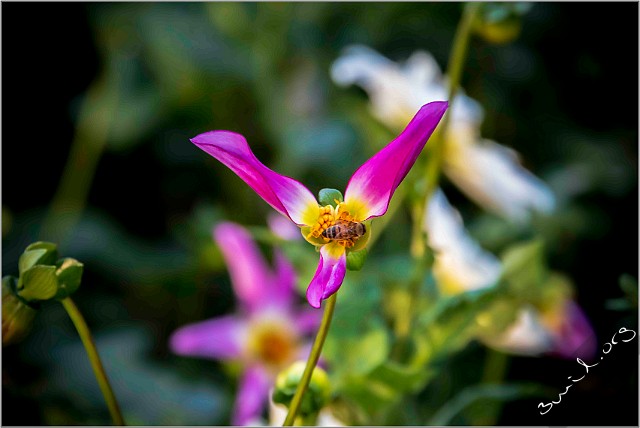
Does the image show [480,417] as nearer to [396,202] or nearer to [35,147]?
[396,202]

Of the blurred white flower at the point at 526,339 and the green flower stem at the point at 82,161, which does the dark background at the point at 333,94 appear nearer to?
the green flower stem at the point at 82,161

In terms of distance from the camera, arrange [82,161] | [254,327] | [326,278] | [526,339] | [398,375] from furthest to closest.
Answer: [82,161], [254,327], [526,339], [398,375], [326,278]

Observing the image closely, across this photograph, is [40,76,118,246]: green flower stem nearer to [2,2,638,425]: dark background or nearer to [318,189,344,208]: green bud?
[2,2,638,425]: dark background

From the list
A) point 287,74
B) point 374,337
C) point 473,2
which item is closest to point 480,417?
point 374,337

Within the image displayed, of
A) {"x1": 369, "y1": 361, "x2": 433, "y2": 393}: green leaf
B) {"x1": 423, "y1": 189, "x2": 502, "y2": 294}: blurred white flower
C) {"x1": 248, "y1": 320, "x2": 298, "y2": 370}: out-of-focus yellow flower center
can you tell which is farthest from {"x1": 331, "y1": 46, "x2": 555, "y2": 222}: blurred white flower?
{"x1": 369, "y1": 361, "x2": 433, "y2": 393}: green leaf

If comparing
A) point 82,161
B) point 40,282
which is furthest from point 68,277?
point 82,161

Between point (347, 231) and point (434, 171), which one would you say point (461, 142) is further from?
point (347, 231)

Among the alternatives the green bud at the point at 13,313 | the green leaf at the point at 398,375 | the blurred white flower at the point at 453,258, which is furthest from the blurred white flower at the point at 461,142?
the green bud at the point at 13,313
